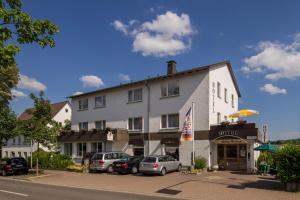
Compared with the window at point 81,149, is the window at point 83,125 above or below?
above

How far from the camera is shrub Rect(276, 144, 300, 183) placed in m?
16.8

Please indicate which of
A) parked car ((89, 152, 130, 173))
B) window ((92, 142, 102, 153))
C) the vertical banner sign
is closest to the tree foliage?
window ((92, 142, 102, 153))

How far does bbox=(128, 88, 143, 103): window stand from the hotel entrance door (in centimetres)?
956

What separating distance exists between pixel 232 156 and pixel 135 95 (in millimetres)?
11508

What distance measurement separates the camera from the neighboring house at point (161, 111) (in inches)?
1112

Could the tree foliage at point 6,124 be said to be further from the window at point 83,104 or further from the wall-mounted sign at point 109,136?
the wall-mounted sign at point 109,136

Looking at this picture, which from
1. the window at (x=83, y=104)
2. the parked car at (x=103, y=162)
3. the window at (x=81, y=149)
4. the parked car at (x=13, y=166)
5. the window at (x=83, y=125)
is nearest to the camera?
the parked car at (x=103, y=162)

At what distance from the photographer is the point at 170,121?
30.5 m

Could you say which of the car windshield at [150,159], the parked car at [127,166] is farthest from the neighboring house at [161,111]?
the car windshield at [150,159]

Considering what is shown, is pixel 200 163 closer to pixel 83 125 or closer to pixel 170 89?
pixel 170 89

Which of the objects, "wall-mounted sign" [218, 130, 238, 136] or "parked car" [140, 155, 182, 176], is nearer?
"parked car" [140, 155, 182, 176]

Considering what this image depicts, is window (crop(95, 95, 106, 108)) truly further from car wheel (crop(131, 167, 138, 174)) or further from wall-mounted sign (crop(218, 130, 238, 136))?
wall-mounted sign (crop(218, 130, 238, 136))

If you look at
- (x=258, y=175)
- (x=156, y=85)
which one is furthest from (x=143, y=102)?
(x=258, y=175)

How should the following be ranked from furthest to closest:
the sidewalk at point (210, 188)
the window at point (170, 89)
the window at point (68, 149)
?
the window at point (68, 149) → the window at point (170, 89) → the sidewalk at point (210, 188)
